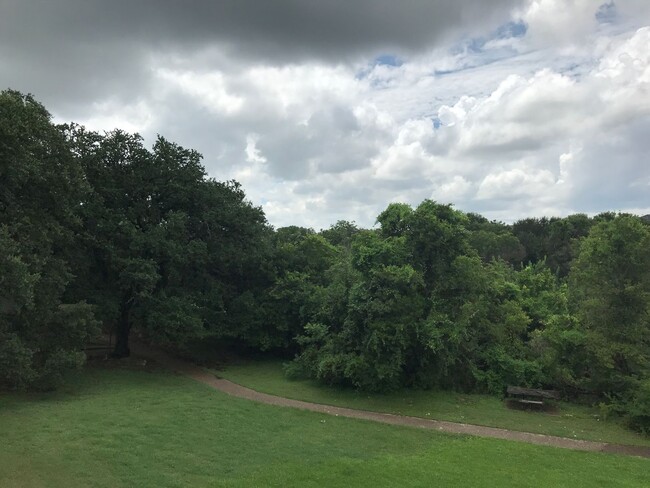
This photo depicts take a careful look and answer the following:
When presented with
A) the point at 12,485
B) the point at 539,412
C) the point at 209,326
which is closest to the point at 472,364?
the point at 539,412

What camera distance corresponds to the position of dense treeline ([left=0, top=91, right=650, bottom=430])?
19.4 metres

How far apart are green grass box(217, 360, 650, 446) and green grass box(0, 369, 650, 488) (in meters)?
2.37

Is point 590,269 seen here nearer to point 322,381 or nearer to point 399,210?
point 399,210

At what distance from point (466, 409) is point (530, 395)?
3.35 metres

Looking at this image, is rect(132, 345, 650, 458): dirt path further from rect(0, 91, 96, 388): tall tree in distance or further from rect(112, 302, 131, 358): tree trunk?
rect(0, 91, 96, 388): tall tree in distance

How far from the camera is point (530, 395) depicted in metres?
21.5

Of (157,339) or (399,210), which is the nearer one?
(399,210)

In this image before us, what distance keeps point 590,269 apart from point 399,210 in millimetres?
8670

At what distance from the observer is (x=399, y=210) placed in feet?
76.6

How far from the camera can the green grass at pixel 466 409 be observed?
59.5 ft

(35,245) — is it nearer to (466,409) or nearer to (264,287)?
(264,287)

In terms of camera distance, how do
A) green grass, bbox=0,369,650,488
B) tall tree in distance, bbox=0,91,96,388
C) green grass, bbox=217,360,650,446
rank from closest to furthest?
green grass, bbox=0,369,650,488, tall tree in distance, bbox=0,91,96,388, green grass, bbox=217,360,650,446

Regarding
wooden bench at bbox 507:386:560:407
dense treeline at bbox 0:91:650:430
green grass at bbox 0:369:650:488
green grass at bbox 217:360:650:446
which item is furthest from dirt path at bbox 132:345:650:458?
wooden bench at bbox 507:386:560:407

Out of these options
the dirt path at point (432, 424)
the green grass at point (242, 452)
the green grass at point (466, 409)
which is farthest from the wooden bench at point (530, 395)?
the green grass at point (242, 452)
